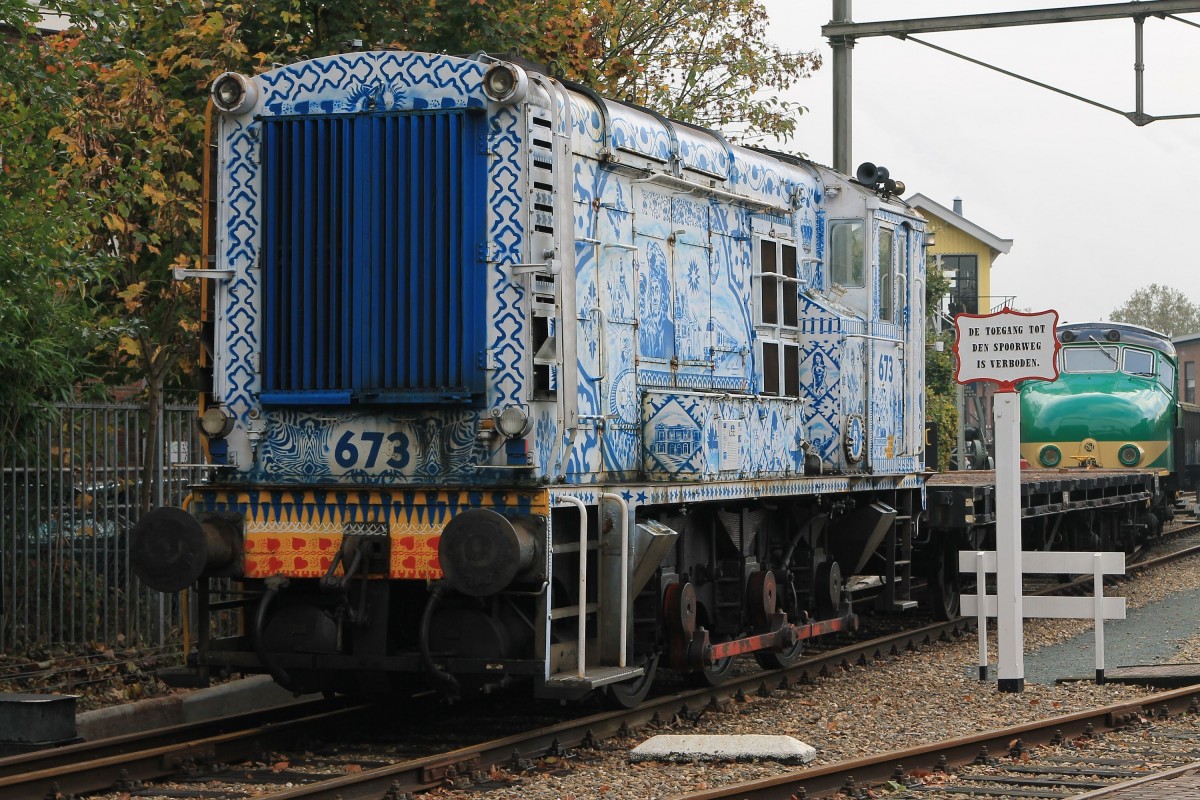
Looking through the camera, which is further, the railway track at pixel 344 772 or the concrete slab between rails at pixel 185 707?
the concrete slab between rails at pixel 185 707

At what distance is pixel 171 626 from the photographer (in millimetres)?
12336

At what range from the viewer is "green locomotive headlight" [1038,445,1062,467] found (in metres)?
24.8

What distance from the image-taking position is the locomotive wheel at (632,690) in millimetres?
9555

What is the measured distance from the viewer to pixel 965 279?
55594 millimetres

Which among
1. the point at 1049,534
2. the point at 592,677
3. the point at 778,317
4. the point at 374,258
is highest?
the point at 374,258

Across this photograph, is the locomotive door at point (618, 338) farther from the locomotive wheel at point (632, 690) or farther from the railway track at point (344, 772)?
the railway track at point (344, 772)

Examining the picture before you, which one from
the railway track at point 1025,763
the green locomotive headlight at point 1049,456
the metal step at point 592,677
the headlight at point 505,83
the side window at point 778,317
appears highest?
the headlight at point 505,83

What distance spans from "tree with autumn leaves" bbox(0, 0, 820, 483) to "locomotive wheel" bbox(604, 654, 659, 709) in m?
4.27

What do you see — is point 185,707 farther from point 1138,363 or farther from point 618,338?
point 1138,363

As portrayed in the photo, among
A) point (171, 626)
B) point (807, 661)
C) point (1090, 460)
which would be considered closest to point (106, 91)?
point (171, 626)

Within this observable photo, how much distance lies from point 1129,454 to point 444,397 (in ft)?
59.7

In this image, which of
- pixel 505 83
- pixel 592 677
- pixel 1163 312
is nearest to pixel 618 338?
pixel 505 83

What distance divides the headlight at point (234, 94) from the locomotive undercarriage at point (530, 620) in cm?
275

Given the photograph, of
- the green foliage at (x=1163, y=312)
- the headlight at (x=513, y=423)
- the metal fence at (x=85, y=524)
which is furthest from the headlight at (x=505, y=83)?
the green foliage at (x=1163, y=312)
